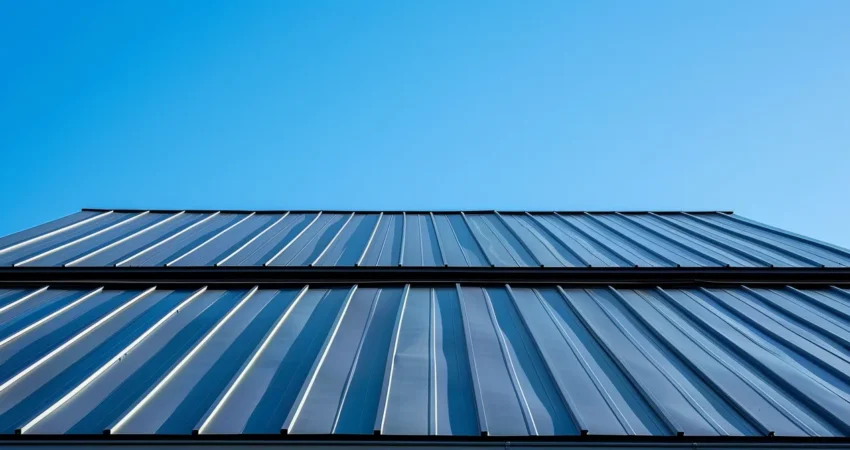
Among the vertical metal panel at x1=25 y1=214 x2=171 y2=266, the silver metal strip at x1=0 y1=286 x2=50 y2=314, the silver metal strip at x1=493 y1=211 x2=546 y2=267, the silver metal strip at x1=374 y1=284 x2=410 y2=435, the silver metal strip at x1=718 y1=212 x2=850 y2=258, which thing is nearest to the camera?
the silver metal strip at x1=374 y1=284 x2=410 y2=435

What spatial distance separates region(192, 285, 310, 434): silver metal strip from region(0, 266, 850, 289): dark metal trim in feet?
3.26

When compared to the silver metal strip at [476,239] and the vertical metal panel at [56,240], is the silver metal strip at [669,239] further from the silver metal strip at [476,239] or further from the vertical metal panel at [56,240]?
the vertical metal panel at [56,240]

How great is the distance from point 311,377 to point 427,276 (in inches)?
140

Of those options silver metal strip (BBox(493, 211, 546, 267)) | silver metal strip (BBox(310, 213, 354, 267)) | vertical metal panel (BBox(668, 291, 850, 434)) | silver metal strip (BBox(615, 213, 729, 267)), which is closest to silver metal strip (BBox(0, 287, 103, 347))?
silver metal strip (BBox(310, 213, 354, 267))

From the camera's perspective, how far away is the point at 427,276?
872cm

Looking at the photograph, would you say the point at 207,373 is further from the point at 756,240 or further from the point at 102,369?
the point at 756,240

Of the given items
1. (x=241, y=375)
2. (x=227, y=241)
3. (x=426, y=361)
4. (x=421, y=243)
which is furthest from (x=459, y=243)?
(x=241, y=375)

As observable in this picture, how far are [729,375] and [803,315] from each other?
8.12 feet

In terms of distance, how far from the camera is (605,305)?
7.75 metres

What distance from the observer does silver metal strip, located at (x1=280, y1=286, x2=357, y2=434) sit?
456 centimetres

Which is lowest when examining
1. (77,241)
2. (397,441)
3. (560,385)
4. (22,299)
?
(397,441)

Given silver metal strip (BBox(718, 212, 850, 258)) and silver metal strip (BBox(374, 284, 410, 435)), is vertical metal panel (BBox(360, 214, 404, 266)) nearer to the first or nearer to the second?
silver metal strip (BBox(374, 284, 410, 435))

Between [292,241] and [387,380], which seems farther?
[292,241]

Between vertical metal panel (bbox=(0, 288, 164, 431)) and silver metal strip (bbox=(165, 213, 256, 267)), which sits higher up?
silver metal strip (bbox=(165, 213, 256, 267))
